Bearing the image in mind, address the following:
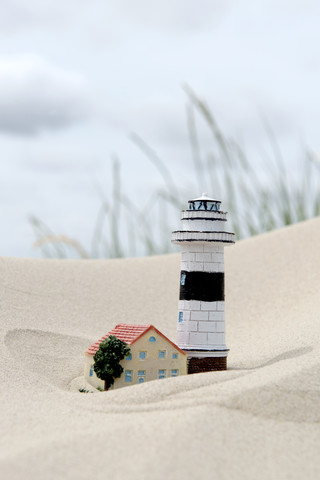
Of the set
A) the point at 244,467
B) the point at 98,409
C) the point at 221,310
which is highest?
the point at 221,310

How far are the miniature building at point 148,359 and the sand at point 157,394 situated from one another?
2.27ft

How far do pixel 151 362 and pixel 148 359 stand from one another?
→ 6 centimetres

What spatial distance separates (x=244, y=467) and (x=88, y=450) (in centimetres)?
137

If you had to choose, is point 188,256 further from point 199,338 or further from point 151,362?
point 151,362

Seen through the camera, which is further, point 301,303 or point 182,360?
point 301,303

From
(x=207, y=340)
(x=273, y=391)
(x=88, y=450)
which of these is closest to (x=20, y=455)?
(x=88, y=450)

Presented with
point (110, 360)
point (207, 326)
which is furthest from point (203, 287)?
point (110, 360)

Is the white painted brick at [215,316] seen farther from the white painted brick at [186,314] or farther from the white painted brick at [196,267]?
the white painted brick at [196,267]

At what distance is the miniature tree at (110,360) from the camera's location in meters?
8.43

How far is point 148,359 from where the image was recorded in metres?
8.59

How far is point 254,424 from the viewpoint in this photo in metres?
6.65

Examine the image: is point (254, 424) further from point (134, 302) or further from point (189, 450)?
point (134, 302)

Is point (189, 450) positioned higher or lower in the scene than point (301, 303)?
lower

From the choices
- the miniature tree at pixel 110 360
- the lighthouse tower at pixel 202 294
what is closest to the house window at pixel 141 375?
the miniature tree at pixel 110 360
